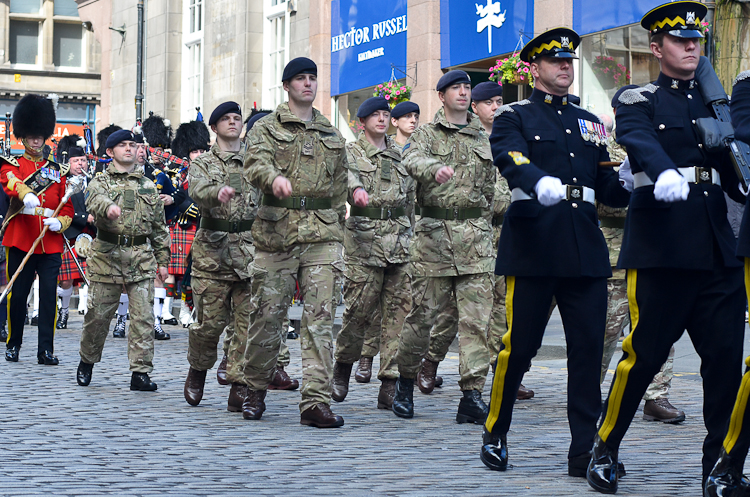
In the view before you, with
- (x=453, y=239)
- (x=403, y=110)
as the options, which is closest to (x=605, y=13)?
(x=403, y=110)

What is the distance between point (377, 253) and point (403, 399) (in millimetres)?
1250

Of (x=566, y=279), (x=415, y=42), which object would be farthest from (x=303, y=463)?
(x=415, y=42)

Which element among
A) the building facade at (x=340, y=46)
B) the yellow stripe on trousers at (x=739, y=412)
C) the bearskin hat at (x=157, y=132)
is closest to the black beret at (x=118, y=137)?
the yellow stripe on trousers at (x=739, y=412)

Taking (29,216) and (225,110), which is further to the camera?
(29,216)

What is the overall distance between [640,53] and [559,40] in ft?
34.3

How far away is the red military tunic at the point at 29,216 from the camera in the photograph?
1080 cm

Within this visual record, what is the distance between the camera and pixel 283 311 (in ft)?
23.9

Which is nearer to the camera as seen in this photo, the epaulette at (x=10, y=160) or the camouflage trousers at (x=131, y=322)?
the camouflage trousers at (x=131, y=322)

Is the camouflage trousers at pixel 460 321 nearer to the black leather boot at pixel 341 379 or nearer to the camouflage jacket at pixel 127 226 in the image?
the black leather boot at pixel 341 379

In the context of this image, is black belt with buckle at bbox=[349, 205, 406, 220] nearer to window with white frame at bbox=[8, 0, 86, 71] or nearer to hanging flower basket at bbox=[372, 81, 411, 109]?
hanging flower basket at bbox=[372, 81, 411, 109]

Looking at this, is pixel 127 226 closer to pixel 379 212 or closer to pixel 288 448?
pixel 379 212

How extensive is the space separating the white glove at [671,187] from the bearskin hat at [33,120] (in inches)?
313

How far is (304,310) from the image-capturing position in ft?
23.4

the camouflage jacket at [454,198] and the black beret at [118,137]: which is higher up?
the black beret at [118,137]
